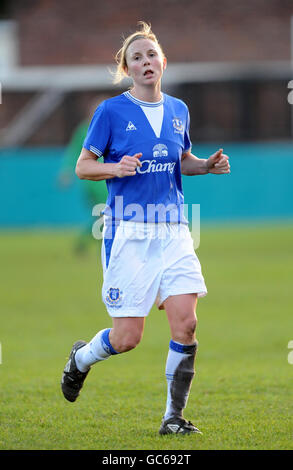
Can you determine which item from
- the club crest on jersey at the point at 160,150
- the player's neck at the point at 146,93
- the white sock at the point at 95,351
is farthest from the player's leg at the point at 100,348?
the player's neck at the point at 146,93

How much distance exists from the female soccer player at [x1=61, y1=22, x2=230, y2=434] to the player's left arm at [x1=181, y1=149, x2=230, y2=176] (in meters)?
0.28

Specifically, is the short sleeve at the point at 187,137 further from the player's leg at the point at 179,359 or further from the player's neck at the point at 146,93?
the player's leg at the point at 179,359

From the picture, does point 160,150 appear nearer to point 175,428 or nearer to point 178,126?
point 178,126

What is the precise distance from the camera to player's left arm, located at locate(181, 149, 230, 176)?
584 centimetres

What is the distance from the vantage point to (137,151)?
5488mm

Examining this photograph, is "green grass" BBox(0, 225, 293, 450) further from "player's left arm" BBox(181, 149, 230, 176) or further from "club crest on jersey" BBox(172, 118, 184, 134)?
"club crest on jersey" BBox(172, 118, 184, 134)

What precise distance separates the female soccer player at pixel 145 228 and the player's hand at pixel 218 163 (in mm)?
274

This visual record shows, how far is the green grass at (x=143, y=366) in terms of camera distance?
5363 millimetres

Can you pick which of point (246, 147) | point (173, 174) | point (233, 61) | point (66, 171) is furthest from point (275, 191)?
point (173, 174)

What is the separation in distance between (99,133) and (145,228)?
0.62 m

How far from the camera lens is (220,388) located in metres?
6.77

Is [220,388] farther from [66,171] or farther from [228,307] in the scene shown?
[66,171]

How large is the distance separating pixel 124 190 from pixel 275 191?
673 inches

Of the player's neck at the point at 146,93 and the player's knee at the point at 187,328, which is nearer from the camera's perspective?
the player's knee at the point at 187,328
